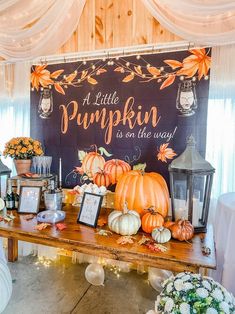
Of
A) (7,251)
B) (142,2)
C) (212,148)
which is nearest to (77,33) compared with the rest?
(142,2)

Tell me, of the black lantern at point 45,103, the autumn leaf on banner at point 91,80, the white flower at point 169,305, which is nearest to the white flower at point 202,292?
the white flower at point 169,305

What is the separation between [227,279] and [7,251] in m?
2.17

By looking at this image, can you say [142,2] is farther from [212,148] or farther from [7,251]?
[7,251]

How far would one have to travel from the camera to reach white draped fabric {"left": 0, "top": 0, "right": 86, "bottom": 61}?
225cm

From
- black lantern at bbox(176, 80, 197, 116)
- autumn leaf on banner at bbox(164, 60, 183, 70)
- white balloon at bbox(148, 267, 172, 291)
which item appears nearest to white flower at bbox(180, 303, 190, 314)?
white balloon at bbox(148, 267, 172, 291)

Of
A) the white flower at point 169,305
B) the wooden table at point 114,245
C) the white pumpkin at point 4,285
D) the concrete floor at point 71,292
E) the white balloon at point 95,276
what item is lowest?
the concrete floor at point 71,292

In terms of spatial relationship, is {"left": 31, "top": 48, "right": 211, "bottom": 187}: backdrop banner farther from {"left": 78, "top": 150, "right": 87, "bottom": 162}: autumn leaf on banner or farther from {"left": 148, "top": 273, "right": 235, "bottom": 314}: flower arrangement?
{"left": 148, "top": 273, "right": 235, "bottom": 314}: flower arrangement

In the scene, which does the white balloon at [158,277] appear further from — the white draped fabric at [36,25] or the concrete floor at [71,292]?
the white draped fabric at [36,25]

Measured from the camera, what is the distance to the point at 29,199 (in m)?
2.00

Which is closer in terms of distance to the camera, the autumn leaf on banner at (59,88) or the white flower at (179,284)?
the white flower at (179,284)

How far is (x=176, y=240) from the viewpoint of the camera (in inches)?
59.7

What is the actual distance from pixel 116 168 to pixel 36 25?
1475mm

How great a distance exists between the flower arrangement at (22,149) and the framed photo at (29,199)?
1.38 feet

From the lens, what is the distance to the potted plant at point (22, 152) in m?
2.29
